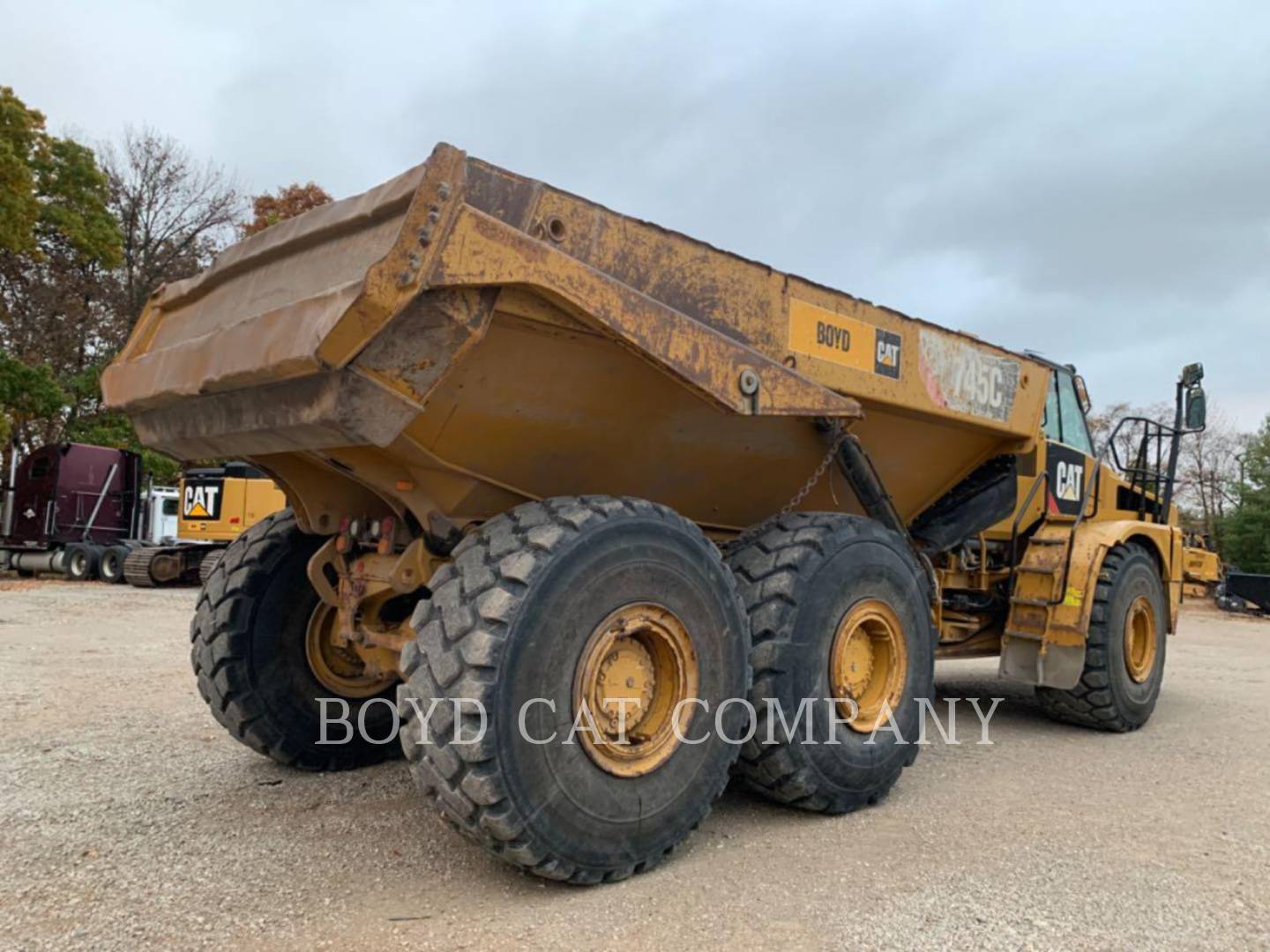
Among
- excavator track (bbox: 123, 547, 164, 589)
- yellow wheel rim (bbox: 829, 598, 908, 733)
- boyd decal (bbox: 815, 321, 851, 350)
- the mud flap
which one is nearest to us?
yellow wheel rim (bbox: 829, 598, 908, 733)

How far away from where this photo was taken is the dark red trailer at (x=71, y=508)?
63.1 feet

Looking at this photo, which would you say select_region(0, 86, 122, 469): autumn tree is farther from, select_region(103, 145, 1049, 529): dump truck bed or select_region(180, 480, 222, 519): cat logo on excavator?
select_region(103, 145, 1049, 529): dump truck bed

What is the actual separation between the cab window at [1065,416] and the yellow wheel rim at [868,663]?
2411 mm

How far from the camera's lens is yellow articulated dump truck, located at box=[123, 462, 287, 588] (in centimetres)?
1716

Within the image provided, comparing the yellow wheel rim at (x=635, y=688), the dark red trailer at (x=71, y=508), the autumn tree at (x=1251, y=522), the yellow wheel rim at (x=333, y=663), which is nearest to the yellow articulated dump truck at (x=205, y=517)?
the dark red trailer at (x=71, y=508)

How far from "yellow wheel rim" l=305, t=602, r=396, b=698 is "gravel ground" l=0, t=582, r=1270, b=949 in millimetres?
396

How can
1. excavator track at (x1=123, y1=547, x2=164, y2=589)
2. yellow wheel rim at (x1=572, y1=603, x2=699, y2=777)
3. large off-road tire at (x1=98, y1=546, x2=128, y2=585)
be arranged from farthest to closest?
large off-road tire at (x1=98, y1=546, x2=128, y2=585)
excavator track at (x1=123, y1=547, x2=164, y2=589)
yellow wheel rim at (x1=572, y1=603, x2=699, y2=777)

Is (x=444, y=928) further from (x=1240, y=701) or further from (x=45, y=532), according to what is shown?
(x=45, y=532)

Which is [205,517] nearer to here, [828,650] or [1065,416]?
[1065,416]

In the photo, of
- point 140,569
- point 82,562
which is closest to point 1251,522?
point 140,569

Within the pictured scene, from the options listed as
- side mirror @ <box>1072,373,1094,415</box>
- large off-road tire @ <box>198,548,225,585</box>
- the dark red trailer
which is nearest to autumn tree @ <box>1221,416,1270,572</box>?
side mirror @ <box>1072,373,1094,415</box>

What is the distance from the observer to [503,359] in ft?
10.7

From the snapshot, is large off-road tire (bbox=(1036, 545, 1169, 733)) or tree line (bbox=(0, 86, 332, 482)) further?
tree line (bbox=(0, 86, 332, 482))

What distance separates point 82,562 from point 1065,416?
738 inches
